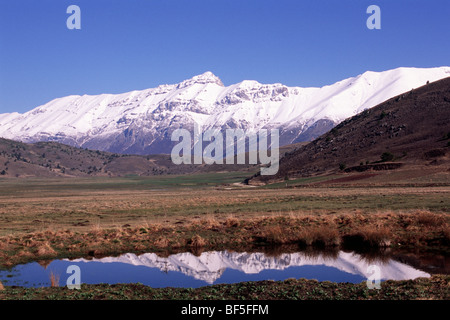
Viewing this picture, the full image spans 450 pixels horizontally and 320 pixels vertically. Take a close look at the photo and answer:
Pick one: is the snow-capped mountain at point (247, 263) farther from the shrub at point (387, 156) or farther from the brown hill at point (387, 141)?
the shrub at point (387, 156)

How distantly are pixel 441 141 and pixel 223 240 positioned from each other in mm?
95709

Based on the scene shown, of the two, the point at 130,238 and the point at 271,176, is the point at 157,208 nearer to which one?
the point at 130,238

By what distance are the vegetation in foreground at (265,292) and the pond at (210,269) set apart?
275 cm

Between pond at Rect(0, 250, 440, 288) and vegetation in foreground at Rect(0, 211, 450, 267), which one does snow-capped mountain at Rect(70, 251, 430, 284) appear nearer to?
pond at Rect(0, 250, 440, 288)

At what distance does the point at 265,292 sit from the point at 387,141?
119 meters

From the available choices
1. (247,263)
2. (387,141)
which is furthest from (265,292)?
(387,141)

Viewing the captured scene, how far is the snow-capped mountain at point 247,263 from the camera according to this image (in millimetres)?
23672

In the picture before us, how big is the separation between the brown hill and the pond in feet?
265

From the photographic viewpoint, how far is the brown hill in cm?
11069

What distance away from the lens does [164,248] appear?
30.8 metres
